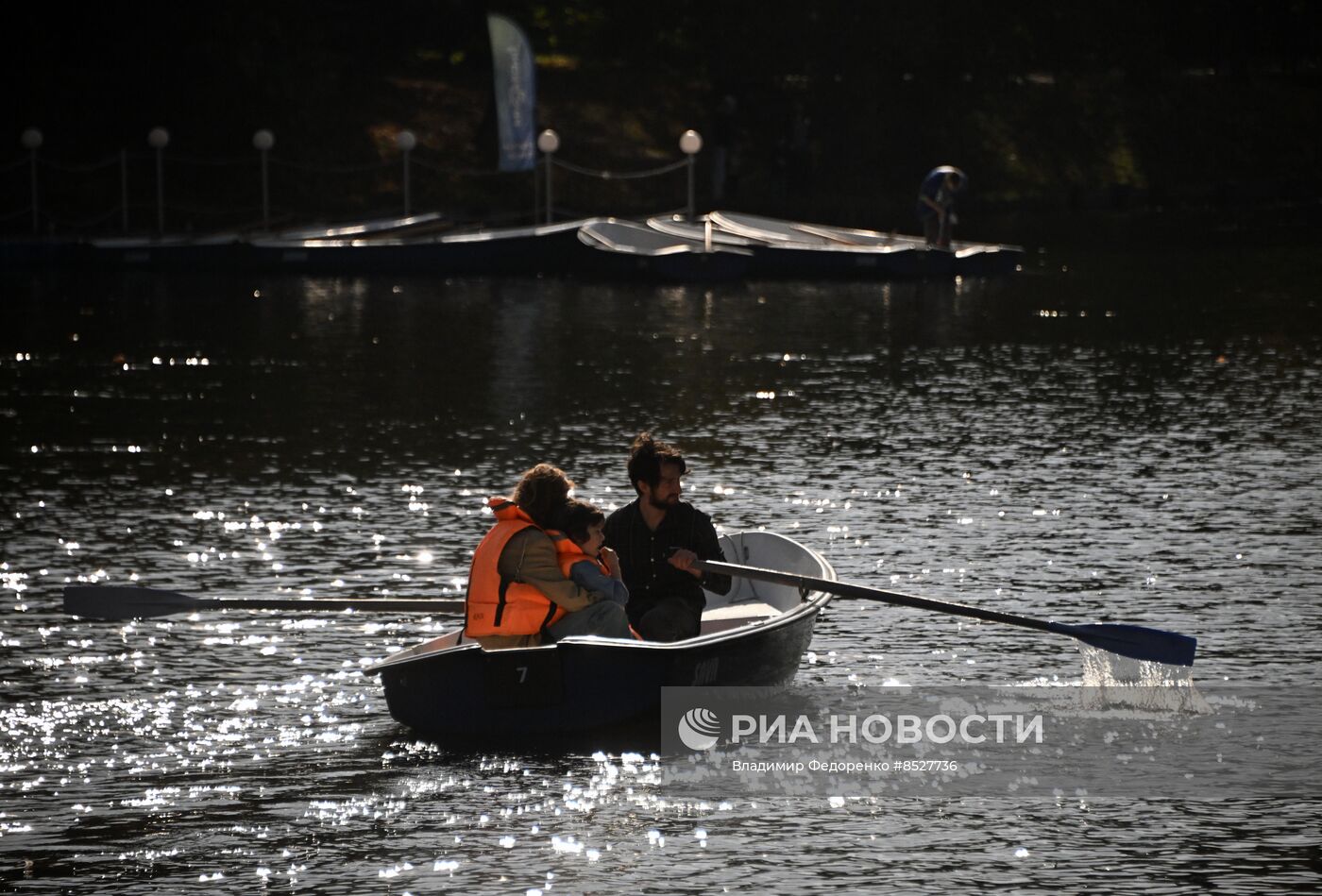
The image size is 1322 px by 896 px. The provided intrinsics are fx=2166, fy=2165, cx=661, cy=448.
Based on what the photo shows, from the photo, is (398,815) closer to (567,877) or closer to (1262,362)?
(567,877)

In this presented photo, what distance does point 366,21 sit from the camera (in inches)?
2447

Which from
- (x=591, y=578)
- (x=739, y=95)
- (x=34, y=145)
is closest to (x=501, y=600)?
(x=591, y=578)

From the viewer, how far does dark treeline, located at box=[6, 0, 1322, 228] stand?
55875mm

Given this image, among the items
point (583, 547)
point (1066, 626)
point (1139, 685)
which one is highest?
point (583, 547)

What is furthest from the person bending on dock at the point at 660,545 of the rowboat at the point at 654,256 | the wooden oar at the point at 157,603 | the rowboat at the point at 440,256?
the rowboat at the point at 440,256

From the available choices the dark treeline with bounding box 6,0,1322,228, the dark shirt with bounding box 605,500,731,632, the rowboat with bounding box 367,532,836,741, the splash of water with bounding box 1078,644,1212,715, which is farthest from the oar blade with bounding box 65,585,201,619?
the dark treeline with bounding box 6,0,1322,228

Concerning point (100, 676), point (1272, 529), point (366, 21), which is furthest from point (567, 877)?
point (366, 21)

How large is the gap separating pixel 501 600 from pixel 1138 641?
382 cm

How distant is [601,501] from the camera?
760 inches

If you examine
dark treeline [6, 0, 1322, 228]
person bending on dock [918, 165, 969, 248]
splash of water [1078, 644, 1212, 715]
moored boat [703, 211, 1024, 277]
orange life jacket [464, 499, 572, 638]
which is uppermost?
dark treeline [6, 0, 1322, 228]

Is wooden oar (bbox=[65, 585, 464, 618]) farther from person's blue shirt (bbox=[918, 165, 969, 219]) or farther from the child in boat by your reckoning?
person's blue shirt (bbox=[918, 165, 969, 219])

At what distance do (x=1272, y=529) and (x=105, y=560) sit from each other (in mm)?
9440

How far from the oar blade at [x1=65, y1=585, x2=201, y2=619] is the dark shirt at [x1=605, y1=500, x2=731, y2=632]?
270 centimetres

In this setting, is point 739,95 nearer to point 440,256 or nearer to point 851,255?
point 851,255
